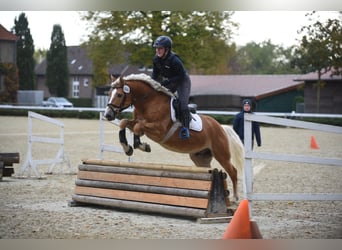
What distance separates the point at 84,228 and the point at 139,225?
48 centimetres

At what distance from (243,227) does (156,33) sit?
8.14 meters

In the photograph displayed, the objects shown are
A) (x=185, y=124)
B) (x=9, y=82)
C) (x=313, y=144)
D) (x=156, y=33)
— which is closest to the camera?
(x=185, y=124)

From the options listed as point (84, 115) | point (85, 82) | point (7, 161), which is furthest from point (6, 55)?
point (84, 115)

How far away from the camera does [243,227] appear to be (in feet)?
14.1

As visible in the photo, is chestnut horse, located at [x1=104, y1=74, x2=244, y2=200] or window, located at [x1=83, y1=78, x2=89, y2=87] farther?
window, located at [x1=83, y1=78, x2=89, y2=87]

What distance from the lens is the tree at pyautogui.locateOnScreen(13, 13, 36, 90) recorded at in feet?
28.9

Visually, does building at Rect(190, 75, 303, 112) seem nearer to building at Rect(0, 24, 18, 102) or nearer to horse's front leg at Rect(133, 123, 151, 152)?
horse's front leg at Rect(133, 123, 151, 152)

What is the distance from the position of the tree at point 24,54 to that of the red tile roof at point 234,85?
5449 millimetres

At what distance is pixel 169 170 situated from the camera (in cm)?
527

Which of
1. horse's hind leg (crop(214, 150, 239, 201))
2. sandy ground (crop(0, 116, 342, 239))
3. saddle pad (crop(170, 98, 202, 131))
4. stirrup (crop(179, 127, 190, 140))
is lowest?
sandy ground (crop(0, 116, 342, 239))

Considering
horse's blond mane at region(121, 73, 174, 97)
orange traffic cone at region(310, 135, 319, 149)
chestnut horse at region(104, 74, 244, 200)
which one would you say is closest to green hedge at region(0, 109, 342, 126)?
orange traffic cone at region(310, 135, 319, 149)

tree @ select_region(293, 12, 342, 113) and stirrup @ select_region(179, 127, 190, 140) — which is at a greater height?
tree @ select_region(293, 12, 342, 113)

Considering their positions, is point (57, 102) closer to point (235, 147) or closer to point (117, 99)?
point (235, 147)

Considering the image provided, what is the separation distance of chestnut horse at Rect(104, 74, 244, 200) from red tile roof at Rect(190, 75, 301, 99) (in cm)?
762
